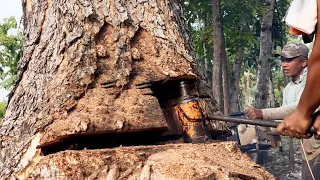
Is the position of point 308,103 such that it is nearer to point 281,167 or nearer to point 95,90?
point 95,90

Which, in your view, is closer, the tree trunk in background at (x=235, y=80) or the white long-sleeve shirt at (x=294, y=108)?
the white long-sleeve shirt at (x=294, y=108)

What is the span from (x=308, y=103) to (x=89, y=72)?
150cm

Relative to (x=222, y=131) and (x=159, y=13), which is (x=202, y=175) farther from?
(x=159, y=13)

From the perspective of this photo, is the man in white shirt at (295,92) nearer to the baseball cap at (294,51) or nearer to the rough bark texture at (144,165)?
the baseball cap at (294,51)

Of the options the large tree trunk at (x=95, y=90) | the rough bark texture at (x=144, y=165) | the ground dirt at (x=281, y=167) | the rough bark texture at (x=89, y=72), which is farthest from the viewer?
the ground dirt at (x=281, y=167)

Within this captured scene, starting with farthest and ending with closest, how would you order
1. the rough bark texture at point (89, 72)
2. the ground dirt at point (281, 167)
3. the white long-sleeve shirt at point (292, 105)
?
the ground dirt at point (281, 167) < the white long-sleeve shirt at point (292, 105) < the rough bark texture at point (89, 72)

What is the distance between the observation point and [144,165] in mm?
2324

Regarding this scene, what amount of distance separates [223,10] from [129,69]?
609cm

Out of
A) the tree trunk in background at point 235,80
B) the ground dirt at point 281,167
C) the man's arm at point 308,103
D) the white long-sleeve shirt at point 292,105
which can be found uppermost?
the man's arm at point 308,103

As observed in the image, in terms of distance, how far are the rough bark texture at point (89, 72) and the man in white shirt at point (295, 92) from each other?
1.09 meters

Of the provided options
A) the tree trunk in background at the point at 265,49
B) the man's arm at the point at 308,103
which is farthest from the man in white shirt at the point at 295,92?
the tree trunk in background at the point at 265,49

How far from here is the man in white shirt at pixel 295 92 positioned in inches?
161

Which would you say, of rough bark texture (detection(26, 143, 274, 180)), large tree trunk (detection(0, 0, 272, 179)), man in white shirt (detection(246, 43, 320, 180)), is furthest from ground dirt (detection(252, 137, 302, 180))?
rough bark texture (detection(26, 143, 274, 180))

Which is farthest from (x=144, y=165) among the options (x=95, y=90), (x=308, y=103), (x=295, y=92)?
(x=295, y=92)
